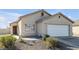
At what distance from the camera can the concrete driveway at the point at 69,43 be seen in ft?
22.1

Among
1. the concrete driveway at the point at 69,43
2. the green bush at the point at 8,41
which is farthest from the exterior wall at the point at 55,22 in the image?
the green bush at the point at 8,41

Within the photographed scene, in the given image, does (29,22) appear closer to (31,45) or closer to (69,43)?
(31,45)

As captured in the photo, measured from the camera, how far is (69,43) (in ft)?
22.1

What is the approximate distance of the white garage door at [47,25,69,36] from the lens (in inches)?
269

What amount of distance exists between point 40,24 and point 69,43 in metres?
0.63

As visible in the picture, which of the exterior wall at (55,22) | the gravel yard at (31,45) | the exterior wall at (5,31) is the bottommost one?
the gravel yard at (31,45)

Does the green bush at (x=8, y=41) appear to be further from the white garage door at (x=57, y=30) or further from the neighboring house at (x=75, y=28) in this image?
the neighboring house at (x=75, y=28)

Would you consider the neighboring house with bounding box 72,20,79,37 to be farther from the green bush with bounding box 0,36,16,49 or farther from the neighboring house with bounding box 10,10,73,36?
the green bush with bounding box 0,36,16,49

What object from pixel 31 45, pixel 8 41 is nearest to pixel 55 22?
pixel 31 45

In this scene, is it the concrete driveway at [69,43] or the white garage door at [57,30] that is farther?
the white garage door at [57,30]
